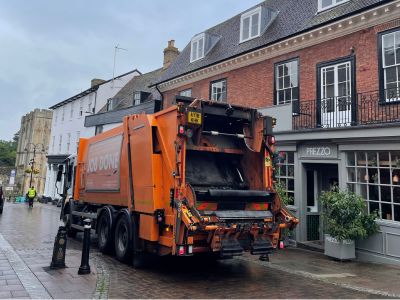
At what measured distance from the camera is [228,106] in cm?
732

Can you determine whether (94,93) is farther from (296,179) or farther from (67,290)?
(67,290)

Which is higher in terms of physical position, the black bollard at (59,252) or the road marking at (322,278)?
the black bollard at (59,252)

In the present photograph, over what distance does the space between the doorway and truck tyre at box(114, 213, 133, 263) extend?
6.26m

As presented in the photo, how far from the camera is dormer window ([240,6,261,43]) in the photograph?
51.9 ft

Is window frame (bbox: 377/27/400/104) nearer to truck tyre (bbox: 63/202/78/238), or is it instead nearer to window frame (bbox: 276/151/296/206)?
window frame (bbox: 276/151/296/206)

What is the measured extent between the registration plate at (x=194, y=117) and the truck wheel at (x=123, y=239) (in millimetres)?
2730

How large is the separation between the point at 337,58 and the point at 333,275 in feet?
23.1

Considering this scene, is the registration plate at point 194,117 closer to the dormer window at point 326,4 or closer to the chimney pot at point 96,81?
the dormer window at point 326,4

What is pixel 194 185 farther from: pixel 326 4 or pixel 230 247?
pixel 326 4

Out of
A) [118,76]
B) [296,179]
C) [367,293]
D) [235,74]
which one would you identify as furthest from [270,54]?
[118,76]

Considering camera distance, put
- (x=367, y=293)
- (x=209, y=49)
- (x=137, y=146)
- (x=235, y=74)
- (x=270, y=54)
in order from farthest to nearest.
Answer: (x=209, y=49) → (x=235, y=74) → (x=270, y=54) → (x=137, y=146) → (x=367, y=293)

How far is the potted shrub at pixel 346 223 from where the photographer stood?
359 inches

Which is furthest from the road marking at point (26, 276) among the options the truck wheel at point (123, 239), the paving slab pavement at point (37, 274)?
the truck wheel at point (123, 239)

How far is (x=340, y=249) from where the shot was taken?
930 cm
